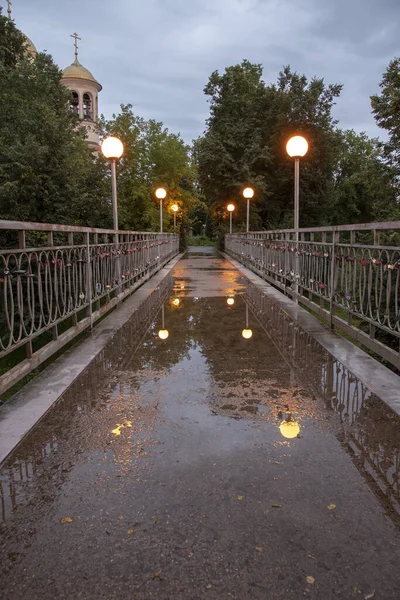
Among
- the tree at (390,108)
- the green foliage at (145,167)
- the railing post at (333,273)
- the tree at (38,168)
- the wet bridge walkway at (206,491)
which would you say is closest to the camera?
the wet bridge walkway at (206,491)

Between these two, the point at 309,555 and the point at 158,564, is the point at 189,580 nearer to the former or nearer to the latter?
the point at 158,564

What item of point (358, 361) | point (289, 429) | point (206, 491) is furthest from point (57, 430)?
point (358, 361)

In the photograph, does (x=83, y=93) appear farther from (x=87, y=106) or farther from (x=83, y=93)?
(x=87, y=106)

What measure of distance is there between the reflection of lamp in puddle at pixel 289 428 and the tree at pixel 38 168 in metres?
14.8

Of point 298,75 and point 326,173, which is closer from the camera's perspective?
point 298,75

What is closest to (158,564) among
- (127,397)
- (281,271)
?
(127,397)

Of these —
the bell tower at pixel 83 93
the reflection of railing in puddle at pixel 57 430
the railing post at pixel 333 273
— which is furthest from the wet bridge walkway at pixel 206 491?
the bell tower at pixel 83 93

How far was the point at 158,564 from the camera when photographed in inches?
76.6

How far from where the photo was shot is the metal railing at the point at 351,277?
179 inches

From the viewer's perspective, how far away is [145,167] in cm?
3120

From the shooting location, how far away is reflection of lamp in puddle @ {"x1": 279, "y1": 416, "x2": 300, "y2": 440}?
124 inches

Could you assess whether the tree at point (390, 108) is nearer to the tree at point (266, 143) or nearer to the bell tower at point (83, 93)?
the tree at point (266, 143)

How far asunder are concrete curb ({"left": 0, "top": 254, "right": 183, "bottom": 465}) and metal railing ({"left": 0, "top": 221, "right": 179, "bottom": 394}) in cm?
14

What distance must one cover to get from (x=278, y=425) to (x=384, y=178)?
26446 mm
